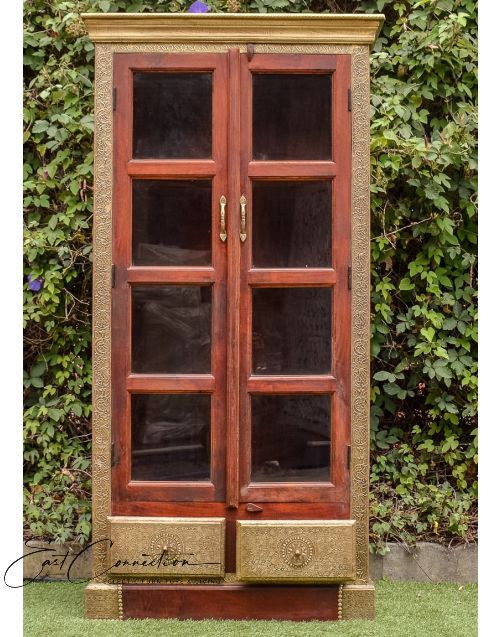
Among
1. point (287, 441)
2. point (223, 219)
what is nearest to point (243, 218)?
point (223, 219)

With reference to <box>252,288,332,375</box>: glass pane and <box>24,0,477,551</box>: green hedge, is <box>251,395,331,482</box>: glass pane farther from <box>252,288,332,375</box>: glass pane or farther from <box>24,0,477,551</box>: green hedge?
<box>24,0,477,551</box>: green hedge

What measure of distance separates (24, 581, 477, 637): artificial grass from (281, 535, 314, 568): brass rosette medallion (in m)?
0.24

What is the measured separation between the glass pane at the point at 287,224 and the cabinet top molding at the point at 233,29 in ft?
1.74

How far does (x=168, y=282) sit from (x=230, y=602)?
1.21 metres

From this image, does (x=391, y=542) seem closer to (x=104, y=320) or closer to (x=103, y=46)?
(x=104, y=320)

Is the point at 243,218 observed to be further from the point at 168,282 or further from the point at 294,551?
the point at 294,551

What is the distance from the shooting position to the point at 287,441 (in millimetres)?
2734

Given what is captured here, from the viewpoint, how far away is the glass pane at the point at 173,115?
2721mm

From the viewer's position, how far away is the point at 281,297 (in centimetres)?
273

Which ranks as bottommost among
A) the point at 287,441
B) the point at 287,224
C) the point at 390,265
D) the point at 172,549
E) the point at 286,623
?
the point at 286,623

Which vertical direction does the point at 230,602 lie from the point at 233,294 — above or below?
below

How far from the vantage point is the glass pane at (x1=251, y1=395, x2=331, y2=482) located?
8.96 feet

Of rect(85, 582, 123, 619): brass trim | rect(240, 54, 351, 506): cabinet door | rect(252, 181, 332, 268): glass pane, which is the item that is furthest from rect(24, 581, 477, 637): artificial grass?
rect(252, 181, 332, 268): glass pane

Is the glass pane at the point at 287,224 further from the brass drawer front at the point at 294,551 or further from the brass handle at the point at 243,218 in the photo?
the brass drawer front at the point at 294,551
